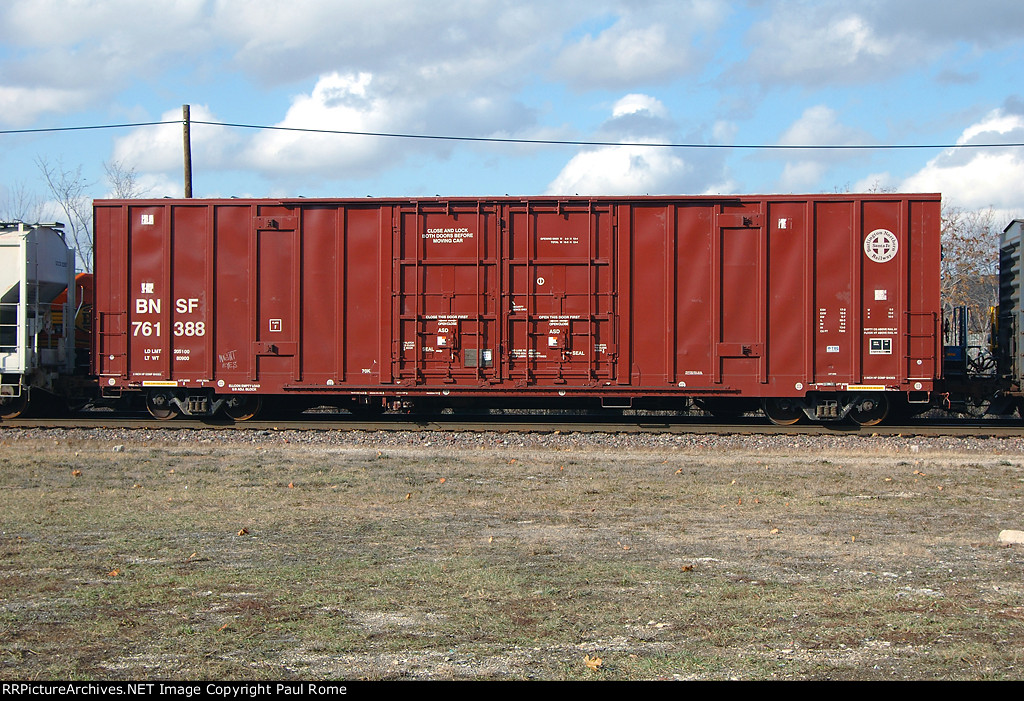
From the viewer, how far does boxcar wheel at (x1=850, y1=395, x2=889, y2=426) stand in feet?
52.5

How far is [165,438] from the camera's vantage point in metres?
15.1

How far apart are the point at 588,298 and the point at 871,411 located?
568 centimetres

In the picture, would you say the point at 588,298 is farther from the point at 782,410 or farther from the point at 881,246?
the point at 881,246

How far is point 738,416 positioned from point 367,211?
826cm

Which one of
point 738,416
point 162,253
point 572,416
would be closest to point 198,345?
point 162,253

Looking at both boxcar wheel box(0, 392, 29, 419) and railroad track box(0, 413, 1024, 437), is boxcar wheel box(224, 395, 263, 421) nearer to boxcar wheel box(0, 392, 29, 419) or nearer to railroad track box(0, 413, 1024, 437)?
railroad track box(0, 413, 1024, 437)

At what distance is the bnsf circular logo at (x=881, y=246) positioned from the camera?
50.9 ft

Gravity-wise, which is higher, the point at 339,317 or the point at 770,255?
the point at 770,255

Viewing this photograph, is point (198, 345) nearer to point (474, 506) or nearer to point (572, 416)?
point (572, 416)

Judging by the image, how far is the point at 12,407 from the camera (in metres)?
17.2

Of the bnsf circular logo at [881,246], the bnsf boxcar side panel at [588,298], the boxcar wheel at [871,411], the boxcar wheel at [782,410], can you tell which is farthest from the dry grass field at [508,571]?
the bnsf circular logo at [881,246]

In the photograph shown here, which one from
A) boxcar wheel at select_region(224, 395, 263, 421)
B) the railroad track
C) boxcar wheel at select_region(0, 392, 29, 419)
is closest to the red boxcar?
the railroad track

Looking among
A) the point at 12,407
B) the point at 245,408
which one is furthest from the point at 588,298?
the point at 12,407

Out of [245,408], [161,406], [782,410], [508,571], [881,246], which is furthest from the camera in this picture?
[161,406]
